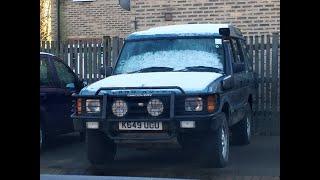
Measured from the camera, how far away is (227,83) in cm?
A: 738

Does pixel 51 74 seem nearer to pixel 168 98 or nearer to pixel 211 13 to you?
pixel 168 98

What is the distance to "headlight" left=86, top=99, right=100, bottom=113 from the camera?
7023 mm

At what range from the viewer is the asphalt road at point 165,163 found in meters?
6.91

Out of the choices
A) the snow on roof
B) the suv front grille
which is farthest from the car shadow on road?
the suv front grille

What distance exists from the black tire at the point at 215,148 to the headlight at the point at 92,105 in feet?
4.49

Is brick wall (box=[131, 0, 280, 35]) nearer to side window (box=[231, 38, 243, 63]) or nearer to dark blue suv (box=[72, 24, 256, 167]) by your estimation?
side window (box=[231, 38, 243, 63])

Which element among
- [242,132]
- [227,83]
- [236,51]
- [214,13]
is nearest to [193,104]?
[227,83]

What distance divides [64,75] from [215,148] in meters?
3.41

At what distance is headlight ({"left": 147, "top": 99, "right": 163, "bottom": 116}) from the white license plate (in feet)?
0.42

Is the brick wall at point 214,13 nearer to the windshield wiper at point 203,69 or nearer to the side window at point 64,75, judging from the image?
the side window at point 64,75

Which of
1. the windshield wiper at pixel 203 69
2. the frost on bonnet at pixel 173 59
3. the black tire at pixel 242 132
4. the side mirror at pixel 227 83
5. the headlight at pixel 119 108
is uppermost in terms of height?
the frost on bonnet at pixel 173 59

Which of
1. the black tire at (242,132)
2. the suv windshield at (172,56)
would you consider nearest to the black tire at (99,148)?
the suv windshield at (172,56)
